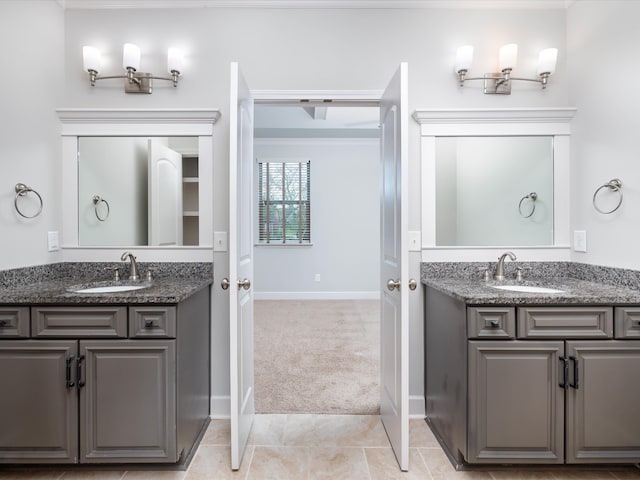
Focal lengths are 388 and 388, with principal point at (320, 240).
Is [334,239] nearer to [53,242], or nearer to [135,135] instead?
[135,135]

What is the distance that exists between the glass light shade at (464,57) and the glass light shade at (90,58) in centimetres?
222

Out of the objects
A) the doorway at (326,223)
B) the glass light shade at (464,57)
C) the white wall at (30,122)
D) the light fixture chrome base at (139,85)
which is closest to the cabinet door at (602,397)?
the glass light shade at (464,57)

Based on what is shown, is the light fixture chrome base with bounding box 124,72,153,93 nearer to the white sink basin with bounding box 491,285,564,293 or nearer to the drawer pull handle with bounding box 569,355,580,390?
the white sink basin with bounding box 491,285,564,293

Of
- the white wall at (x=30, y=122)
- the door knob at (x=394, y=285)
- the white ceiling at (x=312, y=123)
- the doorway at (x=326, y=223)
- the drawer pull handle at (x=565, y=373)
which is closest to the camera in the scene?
the drawer pull handle at (x=565, y=373)

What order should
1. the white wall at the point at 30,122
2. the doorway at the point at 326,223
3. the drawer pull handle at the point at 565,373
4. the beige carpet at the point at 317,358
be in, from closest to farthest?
the drawer pull handle at the point at 565,373 < the white wall at the point at 30,122 < the beige carpet at the point at 317,358 < the doorway at the point at 326,223

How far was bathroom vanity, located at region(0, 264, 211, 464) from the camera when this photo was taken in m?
1.80

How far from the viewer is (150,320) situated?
1818 mm

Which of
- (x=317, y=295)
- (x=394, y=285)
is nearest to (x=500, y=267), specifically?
(x=394, y=285)

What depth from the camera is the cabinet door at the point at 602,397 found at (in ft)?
5.89

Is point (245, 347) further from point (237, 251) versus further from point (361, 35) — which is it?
point (361, 35)

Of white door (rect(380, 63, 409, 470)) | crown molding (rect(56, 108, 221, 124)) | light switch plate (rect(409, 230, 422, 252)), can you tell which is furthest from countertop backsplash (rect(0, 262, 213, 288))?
light switch plate (rect(409, 230, 422, 252))

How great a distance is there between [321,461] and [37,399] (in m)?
1.40

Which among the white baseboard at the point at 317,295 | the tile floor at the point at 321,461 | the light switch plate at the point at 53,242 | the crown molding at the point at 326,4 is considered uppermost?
the crown molding at the point at 326,4

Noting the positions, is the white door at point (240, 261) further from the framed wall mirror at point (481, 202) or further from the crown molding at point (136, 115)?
the framed wall mirror at point (481, 202)
